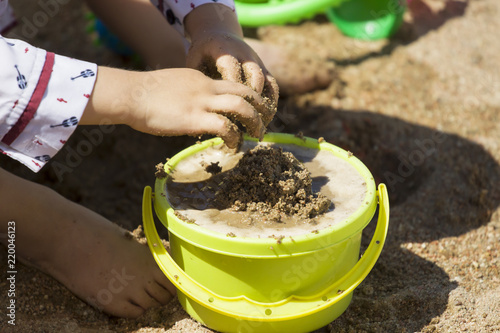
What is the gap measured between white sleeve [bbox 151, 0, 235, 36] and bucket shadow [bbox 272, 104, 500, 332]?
590mm

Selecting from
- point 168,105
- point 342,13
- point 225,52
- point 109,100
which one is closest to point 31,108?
point 109,100

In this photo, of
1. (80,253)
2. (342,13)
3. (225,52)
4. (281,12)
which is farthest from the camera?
(342,13)

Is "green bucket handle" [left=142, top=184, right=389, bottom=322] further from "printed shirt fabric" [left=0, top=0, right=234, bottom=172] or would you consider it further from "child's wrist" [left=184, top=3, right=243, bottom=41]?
"child's wrist" [left=184, top=3, right=243, bottom=41]

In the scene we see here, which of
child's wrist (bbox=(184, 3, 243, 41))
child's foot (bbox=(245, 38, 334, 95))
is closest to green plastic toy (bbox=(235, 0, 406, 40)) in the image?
child's foot (bbox=(245, 38, 334, 95))

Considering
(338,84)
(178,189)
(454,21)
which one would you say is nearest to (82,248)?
(178,189)

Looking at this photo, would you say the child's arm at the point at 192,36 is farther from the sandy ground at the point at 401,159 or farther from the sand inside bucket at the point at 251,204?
the sandy ground at the point at 401,159

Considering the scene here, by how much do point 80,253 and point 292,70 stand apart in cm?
115

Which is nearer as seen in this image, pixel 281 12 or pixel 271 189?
pixel 271 189

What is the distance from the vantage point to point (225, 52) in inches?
52.5

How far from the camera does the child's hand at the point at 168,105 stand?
3.69ft

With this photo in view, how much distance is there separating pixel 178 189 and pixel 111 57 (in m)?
1.37

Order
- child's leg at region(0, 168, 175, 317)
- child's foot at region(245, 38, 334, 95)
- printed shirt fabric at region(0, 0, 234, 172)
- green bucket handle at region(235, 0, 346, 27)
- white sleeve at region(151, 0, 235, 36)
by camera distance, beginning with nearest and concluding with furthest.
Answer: printed shirt fabric at region(0, 0, 234, 172)
child's leg at region(0, 168, 175, 317)
white sleeve at region(151, 0, 235, 36)
child's foot at region(245, 38, 334, 95)
green bucket handle at region(235, 0, 346, 27)

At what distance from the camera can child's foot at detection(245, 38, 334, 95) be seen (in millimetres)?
2191

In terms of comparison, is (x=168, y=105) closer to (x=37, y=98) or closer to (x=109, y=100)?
(x=109, y=100)
